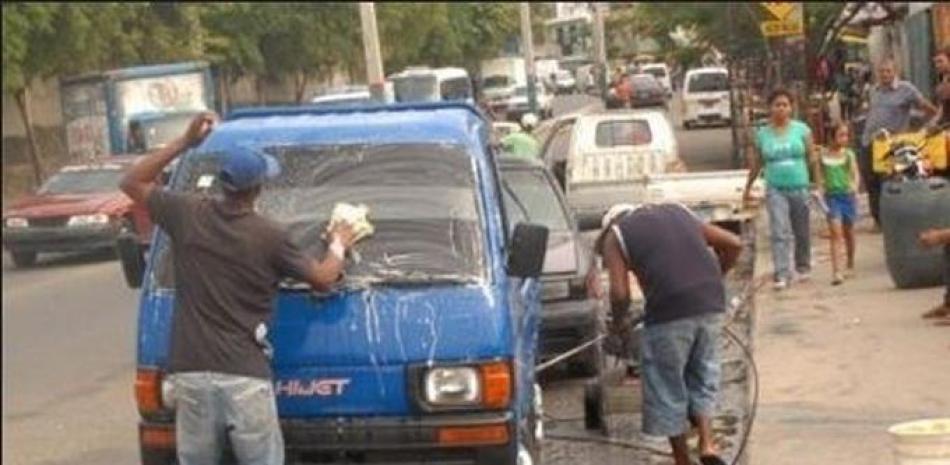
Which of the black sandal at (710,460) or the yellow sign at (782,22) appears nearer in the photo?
the black sandal at (710,460)

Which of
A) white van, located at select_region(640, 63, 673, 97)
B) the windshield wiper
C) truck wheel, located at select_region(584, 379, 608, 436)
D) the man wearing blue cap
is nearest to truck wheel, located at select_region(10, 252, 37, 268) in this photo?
white van, located at select_region(640, 63, 673, 97)

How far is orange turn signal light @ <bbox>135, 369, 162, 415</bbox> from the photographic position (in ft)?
22.0

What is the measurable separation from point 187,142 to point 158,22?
3865 cm

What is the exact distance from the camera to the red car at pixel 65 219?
23.5 metres

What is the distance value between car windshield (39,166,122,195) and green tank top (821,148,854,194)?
41.6ft

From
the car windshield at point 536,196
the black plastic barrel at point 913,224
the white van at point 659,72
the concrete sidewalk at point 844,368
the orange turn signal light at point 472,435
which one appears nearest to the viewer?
the orange turn signal light at point 472,435

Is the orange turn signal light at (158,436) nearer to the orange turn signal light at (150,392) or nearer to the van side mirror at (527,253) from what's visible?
the orange turn signal light at (150,392)

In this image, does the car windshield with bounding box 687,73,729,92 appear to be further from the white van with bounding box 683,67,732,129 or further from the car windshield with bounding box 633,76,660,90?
the car windshield with bounding box 633,76,660,90

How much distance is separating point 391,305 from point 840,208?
26.3ft

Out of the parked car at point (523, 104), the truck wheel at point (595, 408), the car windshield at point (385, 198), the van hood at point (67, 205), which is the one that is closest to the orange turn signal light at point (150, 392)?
the car windshield at point (385, 198)

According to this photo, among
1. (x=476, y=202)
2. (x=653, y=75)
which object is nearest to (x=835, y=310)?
(x=476, y=202)

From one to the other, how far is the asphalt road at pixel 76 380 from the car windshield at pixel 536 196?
1.08 m

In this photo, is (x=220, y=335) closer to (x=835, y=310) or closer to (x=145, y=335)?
(x=145, y=335)

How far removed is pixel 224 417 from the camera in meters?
5.99
